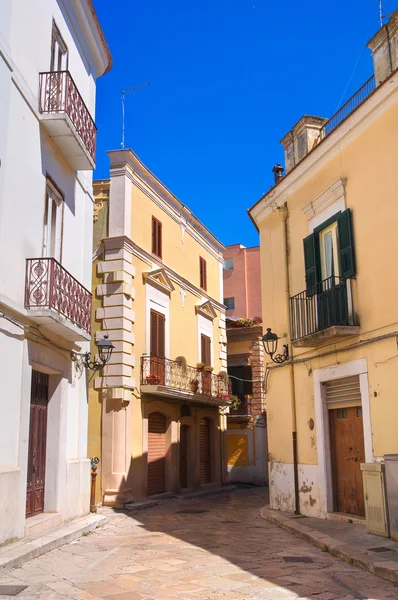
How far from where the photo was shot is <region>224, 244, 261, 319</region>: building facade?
34.8m

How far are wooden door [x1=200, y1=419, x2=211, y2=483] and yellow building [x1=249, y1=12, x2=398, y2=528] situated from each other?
8.44 metres

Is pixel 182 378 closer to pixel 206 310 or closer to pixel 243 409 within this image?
pixel 206 310

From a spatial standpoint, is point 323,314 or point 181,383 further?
point 181,383

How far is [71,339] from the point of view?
Result: 36.6 ft

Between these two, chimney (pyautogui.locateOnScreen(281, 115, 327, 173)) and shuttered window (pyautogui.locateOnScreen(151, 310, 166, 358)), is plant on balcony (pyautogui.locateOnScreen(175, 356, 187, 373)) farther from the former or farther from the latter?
chimney (pyautogui.locateOnScreen(281, 115, 327, 173))

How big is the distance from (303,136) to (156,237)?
22.2 ft

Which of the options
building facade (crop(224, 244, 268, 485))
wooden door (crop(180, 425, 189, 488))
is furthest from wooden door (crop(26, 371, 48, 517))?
building facade (crop(224, 244, 268, 485))

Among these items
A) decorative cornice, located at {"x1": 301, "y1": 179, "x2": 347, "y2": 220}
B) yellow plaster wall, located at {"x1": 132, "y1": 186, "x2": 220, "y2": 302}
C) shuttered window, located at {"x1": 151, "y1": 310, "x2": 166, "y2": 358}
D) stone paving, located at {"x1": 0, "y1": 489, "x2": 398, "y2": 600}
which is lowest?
stone paving, located at {"x1": 0, "y1": 489, "x2": 398, "y2": 600}

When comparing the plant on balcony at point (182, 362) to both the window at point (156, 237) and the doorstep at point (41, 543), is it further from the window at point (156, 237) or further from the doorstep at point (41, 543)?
the doorstep at point (41, 543)

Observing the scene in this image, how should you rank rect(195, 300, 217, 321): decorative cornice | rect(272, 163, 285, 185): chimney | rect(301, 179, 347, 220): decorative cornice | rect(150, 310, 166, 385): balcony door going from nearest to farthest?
rect(301, 179, 347, 220): decorative cornice, rect(272, 163, 285, 185): chimney, rect(150, 310, 166, 385): balcony door, rect(195, 300, 217, 321): decorative cornice

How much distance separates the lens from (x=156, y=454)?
59.9 feet

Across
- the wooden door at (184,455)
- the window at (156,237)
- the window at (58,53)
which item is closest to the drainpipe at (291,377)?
the window at (58,53)

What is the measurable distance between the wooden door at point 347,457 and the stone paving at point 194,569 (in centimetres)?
140

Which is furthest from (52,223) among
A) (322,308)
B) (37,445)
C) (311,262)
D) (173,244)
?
(173,244)
